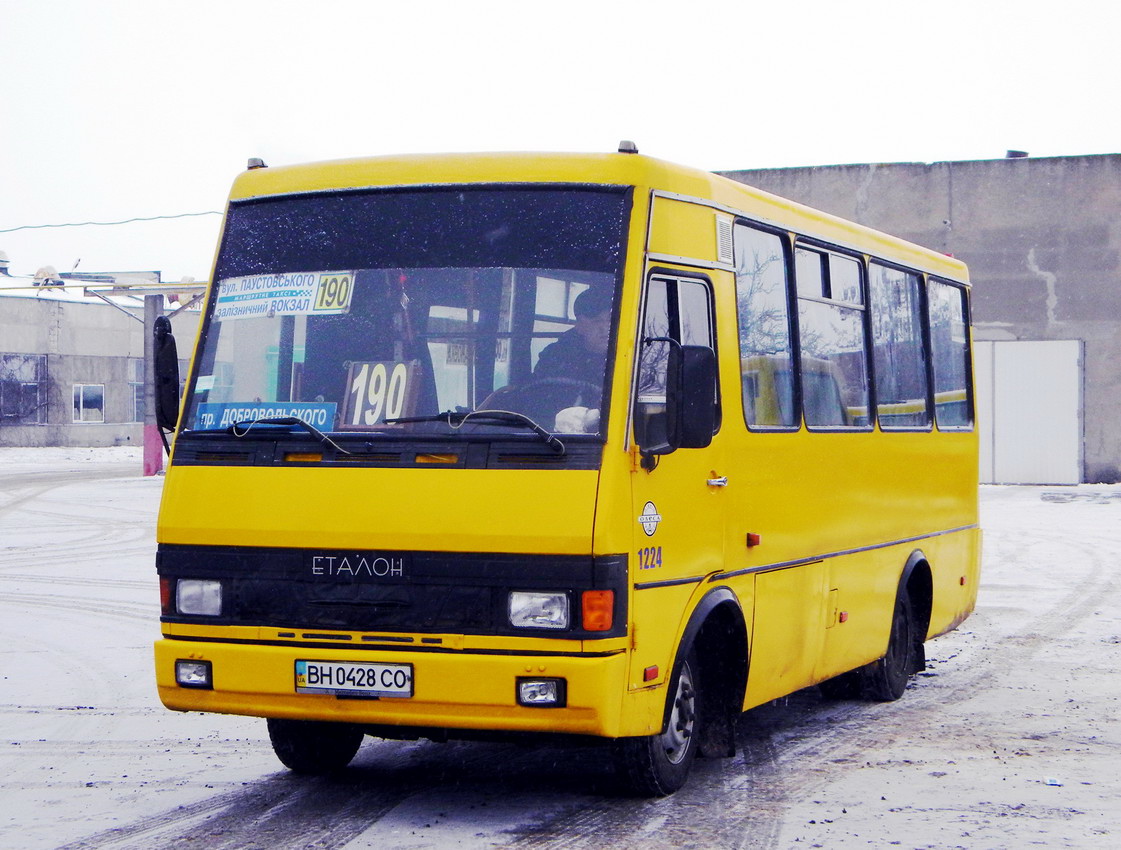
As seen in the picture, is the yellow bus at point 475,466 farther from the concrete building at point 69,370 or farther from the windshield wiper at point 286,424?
the concrete building at point 69,370

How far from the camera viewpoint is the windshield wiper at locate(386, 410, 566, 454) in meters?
6.56

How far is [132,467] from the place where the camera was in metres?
48.3

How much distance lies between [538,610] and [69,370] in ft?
196

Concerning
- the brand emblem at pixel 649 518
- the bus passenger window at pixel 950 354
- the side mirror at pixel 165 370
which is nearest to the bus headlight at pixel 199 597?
the side mirror at pixel 165 370

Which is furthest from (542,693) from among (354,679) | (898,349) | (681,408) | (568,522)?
(898,349)

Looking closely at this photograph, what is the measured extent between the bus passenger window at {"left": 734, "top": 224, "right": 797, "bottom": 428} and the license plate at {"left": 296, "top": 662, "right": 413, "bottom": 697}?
2.32 metres

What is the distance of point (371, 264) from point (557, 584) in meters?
1.75

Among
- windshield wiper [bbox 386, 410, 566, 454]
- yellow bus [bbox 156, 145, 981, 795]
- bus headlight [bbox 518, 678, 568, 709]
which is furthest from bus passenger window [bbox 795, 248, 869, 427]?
bus headlight [bbox 518, 678, 568, 709]

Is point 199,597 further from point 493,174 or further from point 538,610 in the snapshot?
point 493,174

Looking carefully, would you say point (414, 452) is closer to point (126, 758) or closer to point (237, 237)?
point (237, 237)

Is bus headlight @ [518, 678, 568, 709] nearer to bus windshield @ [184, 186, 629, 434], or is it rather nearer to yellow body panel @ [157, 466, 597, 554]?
yellow body panel @ [157, 466, 597, 554]

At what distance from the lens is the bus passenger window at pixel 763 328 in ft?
26.6

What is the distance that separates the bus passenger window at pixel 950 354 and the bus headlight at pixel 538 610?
239 inches

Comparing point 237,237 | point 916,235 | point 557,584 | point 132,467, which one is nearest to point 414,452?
point 557,584
